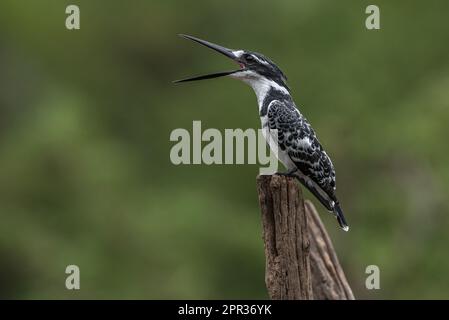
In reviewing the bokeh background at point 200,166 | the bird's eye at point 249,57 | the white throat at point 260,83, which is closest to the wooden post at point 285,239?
the white throat at point 260,83

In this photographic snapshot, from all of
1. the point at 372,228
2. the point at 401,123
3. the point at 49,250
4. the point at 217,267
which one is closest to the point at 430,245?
the point at 372,228

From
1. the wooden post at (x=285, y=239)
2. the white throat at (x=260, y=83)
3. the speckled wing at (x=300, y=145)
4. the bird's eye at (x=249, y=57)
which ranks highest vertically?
the bird's eye at (x=249, y=57)

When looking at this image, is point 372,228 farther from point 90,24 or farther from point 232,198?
point 90,24

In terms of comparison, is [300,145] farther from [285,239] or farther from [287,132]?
[285,239]

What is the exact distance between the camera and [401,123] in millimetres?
13117

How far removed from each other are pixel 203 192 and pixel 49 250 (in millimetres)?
2750

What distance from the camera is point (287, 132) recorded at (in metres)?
7.36

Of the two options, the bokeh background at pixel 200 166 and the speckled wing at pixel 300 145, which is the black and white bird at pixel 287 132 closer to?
the speckled wing at pixel 300 145

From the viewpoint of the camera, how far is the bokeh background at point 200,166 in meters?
12.2

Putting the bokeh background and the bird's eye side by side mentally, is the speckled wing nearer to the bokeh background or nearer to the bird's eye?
the bird's eye

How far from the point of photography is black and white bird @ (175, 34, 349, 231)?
7336mm

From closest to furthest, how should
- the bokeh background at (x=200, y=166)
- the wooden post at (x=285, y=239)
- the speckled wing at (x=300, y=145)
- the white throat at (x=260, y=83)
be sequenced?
the wooden post at (x=285, y=239) < the speckled wing at (x=300, y=145) < the white throat at (x=260, y=83) < the bokeh background at (x=200, y=166)

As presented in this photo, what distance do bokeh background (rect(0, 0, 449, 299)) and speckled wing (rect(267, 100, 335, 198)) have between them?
12.7 feet
